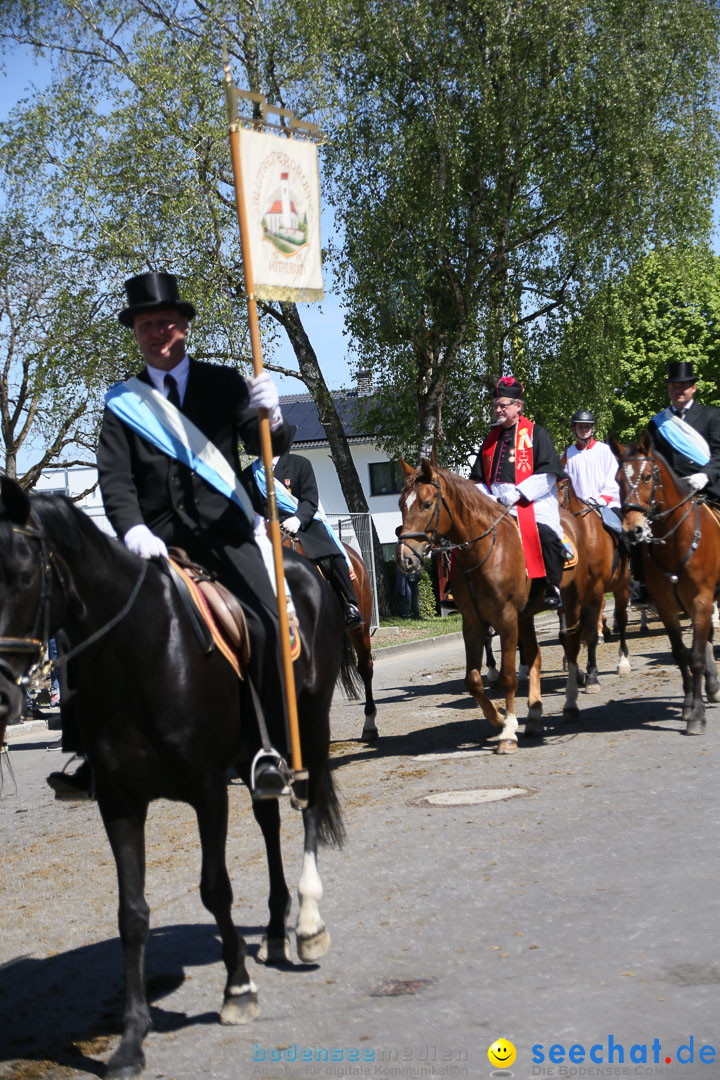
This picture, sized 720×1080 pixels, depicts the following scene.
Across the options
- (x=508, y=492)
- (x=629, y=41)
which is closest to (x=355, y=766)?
(x=508, y=492)

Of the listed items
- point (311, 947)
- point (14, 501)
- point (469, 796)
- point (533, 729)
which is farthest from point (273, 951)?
point (533, 729)

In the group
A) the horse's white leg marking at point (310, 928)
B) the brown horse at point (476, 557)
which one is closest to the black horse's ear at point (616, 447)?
the brown horse at point (476, 557)

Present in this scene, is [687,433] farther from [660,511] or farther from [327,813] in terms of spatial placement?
[327,813]

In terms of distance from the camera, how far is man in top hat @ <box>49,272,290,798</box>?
526 cm

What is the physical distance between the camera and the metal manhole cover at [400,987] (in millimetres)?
4812

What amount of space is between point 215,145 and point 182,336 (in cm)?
2217

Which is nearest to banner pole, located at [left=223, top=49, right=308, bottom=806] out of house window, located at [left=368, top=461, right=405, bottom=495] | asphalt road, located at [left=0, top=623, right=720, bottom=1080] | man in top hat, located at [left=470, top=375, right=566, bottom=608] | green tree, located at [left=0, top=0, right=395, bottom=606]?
asphalt road, located at [left=0, top=623, right=720, bottom=1080]

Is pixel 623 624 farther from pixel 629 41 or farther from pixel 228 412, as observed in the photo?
pixel 629 41

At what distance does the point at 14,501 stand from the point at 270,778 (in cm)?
155

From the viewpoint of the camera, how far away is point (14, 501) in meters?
4.27

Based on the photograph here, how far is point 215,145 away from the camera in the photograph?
26.3 meters

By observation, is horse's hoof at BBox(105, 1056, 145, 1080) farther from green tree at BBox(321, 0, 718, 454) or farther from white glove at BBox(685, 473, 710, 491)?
green tree at BBox(321, 0, 718, 454)

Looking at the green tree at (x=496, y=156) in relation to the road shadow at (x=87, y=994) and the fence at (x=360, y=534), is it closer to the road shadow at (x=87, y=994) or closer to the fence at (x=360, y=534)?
the fence at (x=360, y=534)

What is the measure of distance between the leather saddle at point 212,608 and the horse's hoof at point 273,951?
128cm
